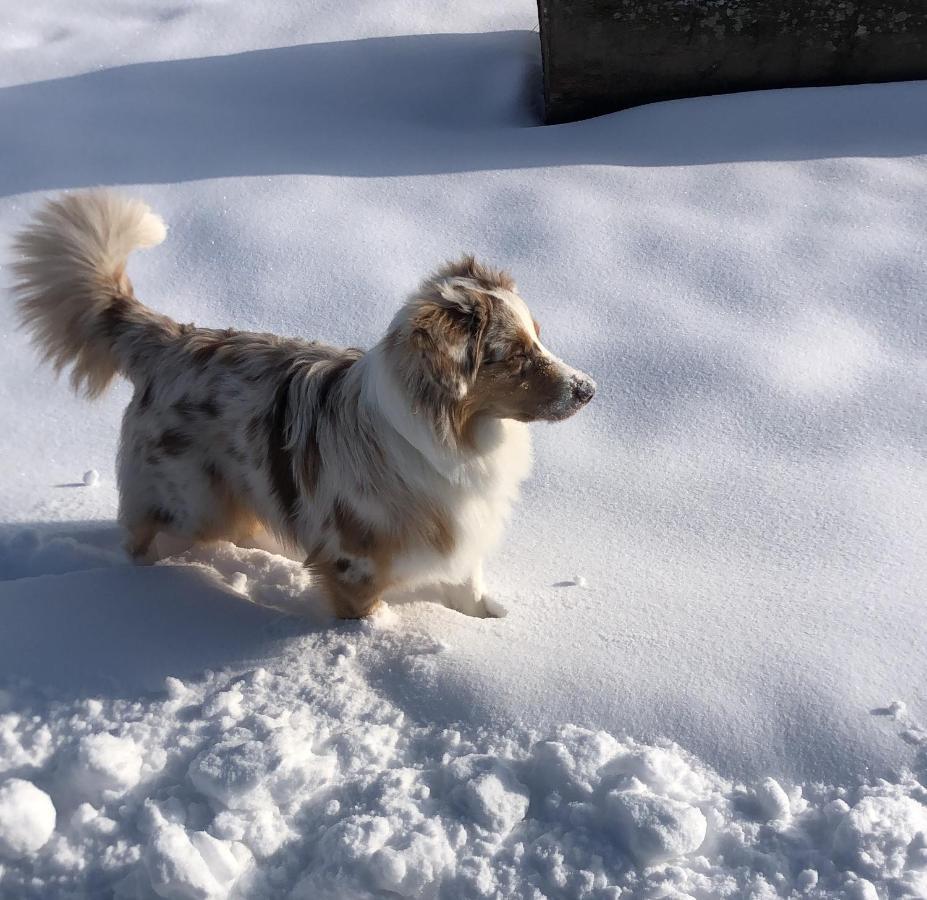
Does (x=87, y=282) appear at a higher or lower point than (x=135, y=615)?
higher

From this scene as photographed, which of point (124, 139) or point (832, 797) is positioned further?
point (124, 139)

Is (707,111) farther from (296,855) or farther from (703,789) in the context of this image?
(296,855)

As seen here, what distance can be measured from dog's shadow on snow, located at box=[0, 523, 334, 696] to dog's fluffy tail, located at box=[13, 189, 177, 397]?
0.64m

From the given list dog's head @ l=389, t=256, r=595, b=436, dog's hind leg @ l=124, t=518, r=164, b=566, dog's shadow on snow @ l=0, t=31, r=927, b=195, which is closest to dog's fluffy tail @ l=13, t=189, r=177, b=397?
dog's hind leg @ l=124, t=518, r=164, b=566

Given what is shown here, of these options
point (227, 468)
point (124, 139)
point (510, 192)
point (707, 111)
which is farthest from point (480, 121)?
point (227, 468)

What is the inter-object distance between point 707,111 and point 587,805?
4215mm

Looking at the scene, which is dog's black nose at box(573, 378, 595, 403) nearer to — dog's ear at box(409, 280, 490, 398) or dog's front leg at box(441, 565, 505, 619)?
dog's ear at box(409, 280, 490, 398)

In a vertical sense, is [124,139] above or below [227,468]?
above

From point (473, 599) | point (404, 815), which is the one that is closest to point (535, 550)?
point (473, 599)

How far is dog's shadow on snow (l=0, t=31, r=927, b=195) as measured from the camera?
17.3 feet

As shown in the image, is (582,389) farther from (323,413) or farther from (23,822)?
(23,822)

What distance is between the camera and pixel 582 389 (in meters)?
2.71

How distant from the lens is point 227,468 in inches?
121

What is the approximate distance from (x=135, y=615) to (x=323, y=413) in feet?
2.64
